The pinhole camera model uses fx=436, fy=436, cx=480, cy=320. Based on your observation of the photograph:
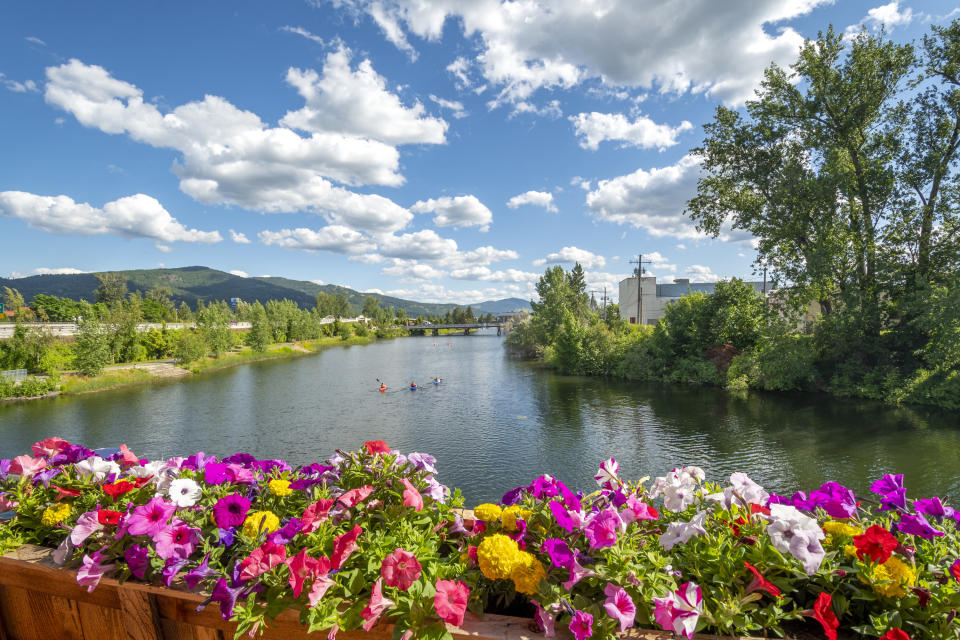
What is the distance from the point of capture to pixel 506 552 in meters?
1.78

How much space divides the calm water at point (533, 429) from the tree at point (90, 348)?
5.02 metres

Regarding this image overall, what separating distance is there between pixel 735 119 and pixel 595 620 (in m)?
30.1

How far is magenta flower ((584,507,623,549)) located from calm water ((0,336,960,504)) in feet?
32.8

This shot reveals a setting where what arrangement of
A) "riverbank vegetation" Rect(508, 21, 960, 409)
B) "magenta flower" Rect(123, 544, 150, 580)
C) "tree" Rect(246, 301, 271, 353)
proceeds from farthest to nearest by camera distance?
"tree" Rect(246, 301, 271, 353) → "riverbank vegetation" Rect(508, 21, 960, 409) → "magenta flower" Rect(123, 544, 150, 580)

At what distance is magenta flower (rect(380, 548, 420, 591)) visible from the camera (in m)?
1.64

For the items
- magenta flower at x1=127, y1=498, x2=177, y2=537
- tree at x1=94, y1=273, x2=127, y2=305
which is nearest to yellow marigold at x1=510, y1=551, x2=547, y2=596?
magenta flower at x1=127, y1=498, x2=177, y2=537

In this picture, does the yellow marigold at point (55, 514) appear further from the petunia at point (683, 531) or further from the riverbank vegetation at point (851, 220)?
the riverbank vegetation at point (851, 220)

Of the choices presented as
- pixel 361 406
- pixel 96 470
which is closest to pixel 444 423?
pixel 361 406

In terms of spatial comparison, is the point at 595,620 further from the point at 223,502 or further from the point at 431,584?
the point at 223,502

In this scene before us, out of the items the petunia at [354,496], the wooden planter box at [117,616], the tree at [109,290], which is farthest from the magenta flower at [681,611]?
the tree at [109,290]

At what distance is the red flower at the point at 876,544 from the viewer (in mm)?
1589

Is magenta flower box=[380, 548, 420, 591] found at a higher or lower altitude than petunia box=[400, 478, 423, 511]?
lower

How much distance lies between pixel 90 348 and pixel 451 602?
4357cm

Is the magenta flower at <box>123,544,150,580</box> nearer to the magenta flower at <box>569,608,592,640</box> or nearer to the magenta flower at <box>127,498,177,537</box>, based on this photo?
the magenta flower at <box>127,498,177,537</box>
